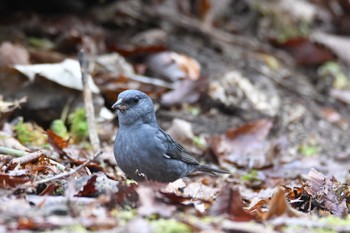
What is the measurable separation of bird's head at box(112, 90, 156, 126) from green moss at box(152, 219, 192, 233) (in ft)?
5.63

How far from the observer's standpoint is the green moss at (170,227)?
8.98 feet

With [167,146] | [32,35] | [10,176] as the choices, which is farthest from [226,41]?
[10,176]

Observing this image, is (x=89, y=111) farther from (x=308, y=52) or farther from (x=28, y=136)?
(x=308, y=52)

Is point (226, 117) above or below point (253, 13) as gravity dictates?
below

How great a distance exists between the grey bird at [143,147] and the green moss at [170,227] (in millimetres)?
1277

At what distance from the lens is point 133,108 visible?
178 inches

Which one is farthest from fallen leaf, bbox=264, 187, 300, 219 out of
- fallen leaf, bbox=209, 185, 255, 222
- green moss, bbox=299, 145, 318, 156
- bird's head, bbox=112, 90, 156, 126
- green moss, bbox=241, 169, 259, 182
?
green moss, bbox=299, 145, 318, 156

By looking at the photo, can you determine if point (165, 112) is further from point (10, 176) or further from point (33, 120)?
point (10, 176)

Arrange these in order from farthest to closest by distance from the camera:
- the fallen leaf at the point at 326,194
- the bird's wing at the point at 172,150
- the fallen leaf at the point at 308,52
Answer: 1. the fallen leaf at the point at 308,52
2. the bird's wing at the point at 172,150
3. the fallen leaf at the point at 326,194

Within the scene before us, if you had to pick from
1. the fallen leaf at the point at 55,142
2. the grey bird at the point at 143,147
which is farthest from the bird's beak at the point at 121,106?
the fallen leaf at the point at 55,142

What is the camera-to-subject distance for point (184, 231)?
2.78 metres

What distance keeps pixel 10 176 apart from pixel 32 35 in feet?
14.5

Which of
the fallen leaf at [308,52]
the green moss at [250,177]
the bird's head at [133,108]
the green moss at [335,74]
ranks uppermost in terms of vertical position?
the fallen leaf at [308,52]

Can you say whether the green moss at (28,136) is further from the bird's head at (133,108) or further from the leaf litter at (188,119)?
the bird's head at (133,108)
